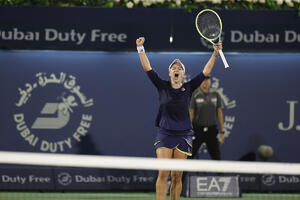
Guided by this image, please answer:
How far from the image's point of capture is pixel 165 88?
6.79 metres

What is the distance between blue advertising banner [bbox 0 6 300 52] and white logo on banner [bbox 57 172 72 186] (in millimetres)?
2009

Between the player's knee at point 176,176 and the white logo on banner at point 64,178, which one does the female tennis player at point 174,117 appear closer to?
the player's knee at point 176,176

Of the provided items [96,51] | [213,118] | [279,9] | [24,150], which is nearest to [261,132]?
[213,118]

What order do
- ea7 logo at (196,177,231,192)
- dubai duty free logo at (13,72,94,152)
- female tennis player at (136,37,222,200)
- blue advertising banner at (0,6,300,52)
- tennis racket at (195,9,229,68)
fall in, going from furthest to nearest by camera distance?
dubai duty free logo at (13,72,94,152) < blue advertising banner at (0,6,300,52) < ea7 logo at (196,177,231,192) < tennis racket at (195,9,229,68) < female tennis player at (136,37,222,200)

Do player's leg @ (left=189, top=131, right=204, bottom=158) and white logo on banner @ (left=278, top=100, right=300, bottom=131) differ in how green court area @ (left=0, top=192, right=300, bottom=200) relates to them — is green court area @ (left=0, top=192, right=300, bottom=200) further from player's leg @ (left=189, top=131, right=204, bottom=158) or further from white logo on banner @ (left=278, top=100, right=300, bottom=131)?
white logo on banner @ (left=278, top=100, right=300, bottom=131)

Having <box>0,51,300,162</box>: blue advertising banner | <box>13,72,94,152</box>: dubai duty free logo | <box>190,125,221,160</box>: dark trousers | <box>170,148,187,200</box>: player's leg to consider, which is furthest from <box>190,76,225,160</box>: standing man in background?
<box>170,148,187,200</box>: player's leg

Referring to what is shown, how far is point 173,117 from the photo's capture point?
265 inches

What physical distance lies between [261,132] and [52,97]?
350 centimetres

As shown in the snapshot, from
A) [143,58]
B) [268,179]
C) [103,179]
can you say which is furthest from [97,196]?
[143,58]

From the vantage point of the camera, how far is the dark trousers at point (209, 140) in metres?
9.44

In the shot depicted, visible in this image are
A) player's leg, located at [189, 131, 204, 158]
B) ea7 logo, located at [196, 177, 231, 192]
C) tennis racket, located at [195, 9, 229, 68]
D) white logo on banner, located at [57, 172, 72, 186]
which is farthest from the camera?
white logo on banner, located at [57, 172, 72, 186]

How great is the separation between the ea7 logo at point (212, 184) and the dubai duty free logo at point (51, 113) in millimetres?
2228

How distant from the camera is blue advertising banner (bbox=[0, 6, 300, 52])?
9516mm

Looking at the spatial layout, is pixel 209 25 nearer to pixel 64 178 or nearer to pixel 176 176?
pixel 176 176
